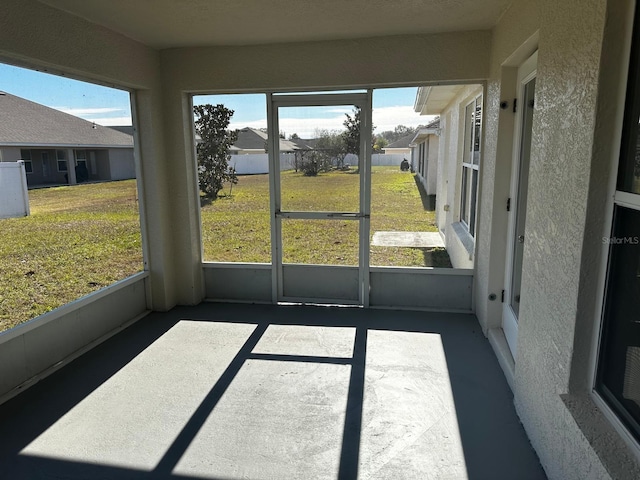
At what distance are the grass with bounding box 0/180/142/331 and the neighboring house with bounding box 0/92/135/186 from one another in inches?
4.5

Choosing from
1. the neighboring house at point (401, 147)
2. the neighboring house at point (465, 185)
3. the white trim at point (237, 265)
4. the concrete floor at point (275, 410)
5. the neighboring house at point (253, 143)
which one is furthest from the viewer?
the white trim at point (237, 265)

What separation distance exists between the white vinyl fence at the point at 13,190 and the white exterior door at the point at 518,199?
351 cm

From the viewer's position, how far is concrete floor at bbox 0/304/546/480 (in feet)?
7.25

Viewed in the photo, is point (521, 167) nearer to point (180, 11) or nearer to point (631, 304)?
point (631, 304)

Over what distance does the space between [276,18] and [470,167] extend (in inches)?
96.6

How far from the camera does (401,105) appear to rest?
4.15 meters

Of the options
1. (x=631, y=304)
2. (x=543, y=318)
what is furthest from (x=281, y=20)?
(x=631, y=304)

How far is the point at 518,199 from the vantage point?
327 cm

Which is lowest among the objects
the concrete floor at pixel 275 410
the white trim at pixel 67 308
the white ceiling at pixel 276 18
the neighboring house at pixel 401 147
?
the concrete floor at pixel 275 410

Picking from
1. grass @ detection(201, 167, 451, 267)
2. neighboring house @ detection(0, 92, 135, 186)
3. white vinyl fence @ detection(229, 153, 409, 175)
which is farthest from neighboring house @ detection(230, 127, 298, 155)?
neighboring house @ detection(0, 92, 135, 186)

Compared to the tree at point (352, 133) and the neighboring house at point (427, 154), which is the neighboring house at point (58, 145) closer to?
the tree at point (352, 133)

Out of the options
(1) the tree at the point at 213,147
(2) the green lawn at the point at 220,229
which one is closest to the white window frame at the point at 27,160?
(2) the green lawn at the point at 220,229

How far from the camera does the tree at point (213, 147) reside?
14.6 ft

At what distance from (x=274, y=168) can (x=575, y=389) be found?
3.29 m
